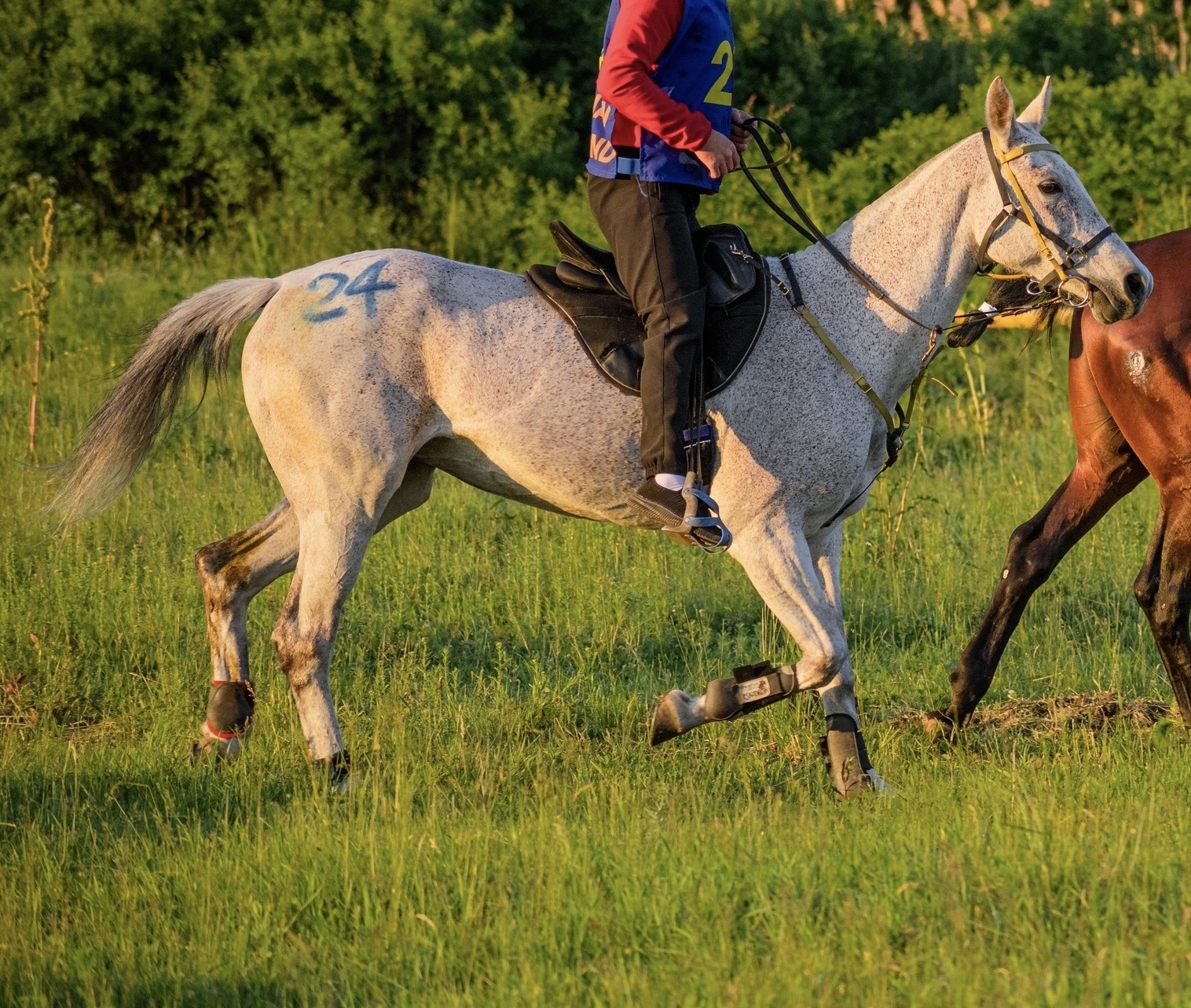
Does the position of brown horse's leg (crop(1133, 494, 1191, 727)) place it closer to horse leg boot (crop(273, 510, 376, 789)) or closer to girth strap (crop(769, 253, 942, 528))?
girth strap (crop(769, 253, 942, 528))

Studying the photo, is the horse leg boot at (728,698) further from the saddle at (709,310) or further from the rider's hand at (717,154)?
the rider's hand at (717,154)

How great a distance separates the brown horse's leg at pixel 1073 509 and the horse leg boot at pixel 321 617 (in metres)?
2.56

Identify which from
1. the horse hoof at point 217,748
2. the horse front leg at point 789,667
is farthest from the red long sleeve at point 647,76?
the horse hoof at point 217,748

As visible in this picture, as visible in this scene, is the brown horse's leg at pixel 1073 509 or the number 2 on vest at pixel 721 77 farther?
the brown horse's leg at pixel 1073 509

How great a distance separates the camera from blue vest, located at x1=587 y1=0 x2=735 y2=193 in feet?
Answer: 16.5

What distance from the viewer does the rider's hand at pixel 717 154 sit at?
494 centimetres

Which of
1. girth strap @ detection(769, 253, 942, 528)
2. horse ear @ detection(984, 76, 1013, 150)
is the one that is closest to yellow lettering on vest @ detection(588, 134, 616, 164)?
Result: girth strap @ detection(769, 253, 942, 528)

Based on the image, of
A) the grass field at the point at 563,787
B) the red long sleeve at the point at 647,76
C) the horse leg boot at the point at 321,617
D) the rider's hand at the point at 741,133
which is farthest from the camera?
the rider's hand at the point at 741,133

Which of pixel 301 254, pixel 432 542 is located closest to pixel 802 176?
pixel 301 254

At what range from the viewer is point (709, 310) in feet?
16.8

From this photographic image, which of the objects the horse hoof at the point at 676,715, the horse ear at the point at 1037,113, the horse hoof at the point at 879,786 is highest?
the horse ear at the point at 1037,113

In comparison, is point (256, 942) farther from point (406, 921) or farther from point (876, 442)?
point (876, 442)

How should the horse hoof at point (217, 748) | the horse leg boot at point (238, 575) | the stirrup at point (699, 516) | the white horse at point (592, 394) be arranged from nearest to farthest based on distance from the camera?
the stirrup at point (699, 516)
the white horse at point (592, 394)
the horse hoof at point (217, 748)
the horse leg boot at point (238, 575)

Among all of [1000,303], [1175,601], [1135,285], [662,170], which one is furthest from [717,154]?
[1175,601]
